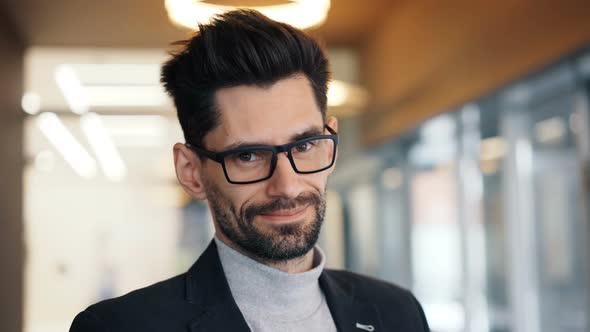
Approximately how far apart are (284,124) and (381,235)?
7548mm

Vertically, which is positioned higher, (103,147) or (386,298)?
(103,147)

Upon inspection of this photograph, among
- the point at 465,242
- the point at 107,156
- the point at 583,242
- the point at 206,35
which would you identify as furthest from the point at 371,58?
the point at 206,35

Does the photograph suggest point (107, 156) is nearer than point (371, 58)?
Yes

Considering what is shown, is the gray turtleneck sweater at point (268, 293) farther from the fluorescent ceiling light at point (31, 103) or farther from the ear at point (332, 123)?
the fluorescent ceiling light at point (31, 103)

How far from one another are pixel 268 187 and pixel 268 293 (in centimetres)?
22

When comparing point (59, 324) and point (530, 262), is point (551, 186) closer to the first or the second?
point (530, 262)

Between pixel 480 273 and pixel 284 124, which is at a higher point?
pixel 284 124

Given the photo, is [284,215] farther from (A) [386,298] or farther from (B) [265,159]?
(A) [386,298]

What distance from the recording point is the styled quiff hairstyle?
1.47 m

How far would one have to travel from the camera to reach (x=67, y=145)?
672cm

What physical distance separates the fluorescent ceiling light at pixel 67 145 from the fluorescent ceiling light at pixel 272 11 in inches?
124

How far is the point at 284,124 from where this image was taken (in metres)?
1.43

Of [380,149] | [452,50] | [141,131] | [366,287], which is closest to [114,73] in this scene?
[141,131]

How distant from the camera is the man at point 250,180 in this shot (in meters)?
1.42
